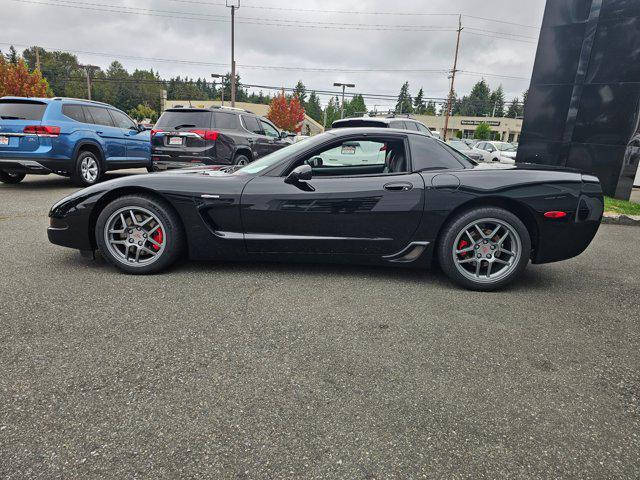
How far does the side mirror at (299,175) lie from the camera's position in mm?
3463

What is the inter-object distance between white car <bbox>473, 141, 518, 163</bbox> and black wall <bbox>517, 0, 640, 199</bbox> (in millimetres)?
8750

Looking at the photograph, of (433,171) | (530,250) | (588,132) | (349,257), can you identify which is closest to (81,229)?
(349,257)

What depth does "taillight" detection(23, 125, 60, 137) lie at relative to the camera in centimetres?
745

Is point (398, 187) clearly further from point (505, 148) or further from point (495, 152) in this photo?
point (505, 148)

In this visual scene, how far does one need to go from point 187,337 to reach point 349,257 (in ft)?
5.17

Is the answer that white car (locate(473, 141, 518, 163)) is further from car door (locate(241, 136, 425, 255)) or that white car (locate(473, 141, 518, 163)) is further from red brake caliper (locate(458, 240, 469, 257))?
car door (locate(241, 136, 425, 255))

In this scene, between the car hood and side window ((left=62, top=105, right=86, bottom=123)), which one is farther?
side window ((left=62, top=105, right=86, bottom=123))

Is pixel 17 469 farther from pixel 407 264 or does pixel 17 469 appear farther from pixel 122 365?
pixel 407 264

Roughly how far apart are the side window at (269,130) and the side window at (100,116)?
355cm

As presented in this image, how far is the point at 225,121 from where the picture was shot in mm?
9547

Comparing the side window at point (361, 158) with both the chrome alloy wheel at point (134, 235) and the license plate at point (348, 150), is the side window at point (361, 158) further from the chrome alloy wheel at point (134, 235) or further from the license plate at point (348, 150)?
the chrome alloy wheel at point (134, 235)

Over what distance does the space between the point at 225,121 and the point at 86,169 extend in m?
3.06

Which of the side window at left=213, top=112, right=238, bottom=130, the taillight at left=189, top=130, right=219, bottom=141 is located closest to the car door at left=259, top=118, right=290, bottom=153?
the side window at left=213, top=112, right=238, bottom=130

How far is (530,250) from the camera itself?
354 centimetres
